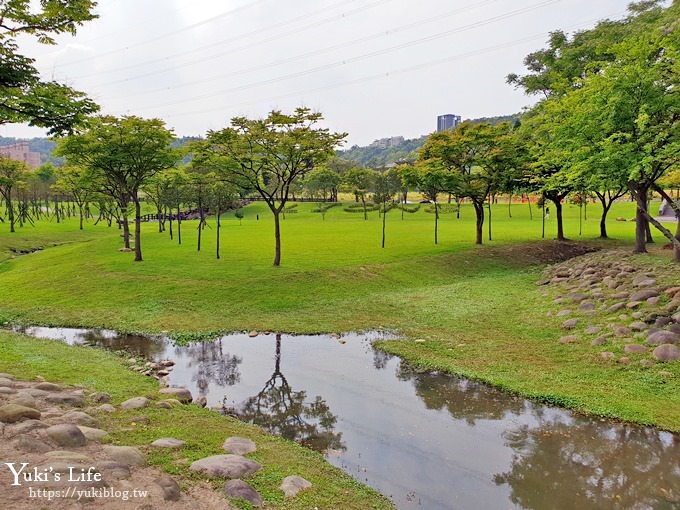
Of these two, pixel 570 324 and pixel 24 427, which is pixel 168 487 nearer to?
pixel 24 427

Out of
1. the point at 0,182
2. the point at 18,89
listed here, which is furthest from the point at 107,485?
the point at 0,182

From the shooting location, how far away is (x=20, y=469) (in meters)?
6.26

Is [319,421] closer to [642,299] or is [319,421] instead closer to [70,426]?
[70,426]

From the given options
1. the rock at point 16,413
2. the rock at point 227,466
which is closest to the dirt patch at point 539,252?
the rock at point 227,466

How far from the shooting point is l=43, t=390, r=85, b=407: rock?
9.46m

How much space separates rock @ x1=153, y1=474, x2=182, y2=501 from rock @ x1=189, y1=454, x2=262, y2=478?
1.82ft

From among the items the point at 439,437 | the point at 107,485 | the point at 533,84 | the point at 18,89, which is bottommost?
the point at 439,437

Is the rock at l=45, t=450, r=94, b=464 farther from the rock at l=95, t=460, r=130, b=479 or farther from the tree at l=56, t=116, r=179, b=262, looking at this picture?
the tree at l=56, t=116, r=179, b=262

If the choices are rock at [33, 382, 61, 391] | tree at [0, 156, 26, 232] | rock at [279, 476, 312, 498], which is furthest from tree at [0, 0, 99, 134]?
tree at [0, 156, 26, 232]

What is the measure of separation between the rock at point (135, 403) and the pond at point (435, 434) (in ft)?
6.98

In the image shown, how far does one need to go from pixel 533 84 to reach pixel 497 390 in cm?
3154

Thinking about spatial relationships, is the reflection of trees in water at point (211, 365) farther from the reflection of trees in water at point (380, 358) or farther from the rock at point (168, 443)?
the rock at point (168, 443)

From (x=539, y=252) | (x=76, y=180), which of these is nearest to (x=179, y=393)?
(x=539, y=252)

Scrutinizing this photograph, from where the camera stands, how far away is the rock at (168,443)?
7953 mm
